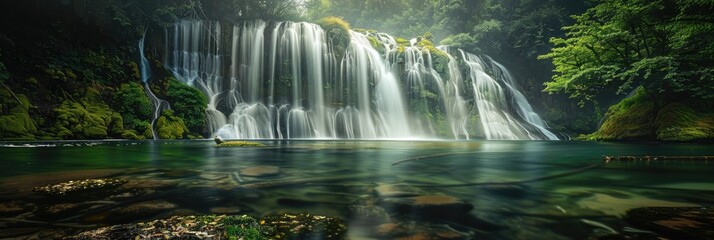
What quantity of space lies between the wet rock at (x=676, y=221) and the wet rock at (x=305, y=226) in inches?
77.1

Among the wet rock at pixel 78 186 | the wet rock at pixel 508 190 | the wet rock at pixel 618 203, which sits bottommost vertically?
the wet rock at pixel 508 190

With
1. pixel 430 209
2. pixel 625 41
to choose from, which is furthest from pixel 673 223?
pixel 625 41

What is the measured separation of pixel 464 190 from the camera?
3.69 meters

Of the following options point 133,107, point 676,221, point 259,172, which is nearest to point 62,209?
point 259,172

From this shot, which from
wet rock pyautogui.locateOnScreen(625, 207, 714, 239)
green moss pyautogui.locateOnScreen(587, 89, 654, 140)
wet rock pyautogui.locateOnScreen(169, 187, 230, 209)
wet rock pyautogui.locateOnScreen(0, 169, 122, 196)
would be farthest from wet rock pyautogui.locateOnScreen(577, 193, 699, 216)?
green moss pyautogui.locateOnScreen(587, 89, 654, 140)

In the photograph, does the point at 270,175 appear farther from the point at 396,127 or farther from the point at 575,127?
the point at 575,127

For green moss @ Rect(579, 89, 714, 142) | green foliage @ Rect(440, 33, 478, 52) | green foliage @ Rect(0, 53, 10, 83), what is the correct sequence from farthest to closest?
green foliage @ Rect(440, 33, 478, 52) < green moss @ Rect(579, 89, 714, 142) < green foliage @ Rect(0, 53, 10, 83)

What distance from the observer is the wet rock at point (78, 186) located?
3241 mm

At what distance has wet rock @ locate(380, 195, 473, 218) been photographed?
2.63 metres

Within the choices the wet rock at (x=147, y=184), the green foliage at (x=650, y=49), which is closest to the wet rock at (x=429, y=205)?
the wet rock at (x=147, y=184)

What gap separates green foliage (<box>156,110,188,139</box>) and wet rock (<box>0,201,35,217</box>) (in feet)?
47.4

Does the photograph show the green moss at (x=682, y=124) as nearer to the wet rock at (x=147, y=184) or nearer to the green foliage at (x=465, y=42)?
the wet rock at (x=147, y=184)

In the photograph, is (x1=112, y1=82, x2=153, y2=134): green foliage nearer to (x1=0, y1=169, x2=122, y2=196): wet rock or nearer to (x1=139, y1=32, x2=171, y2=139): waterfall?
(x1=139, y1=32, x2=171, y2=139): waterfall

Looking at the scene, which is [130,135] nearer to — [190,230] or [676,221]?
[190,230]
